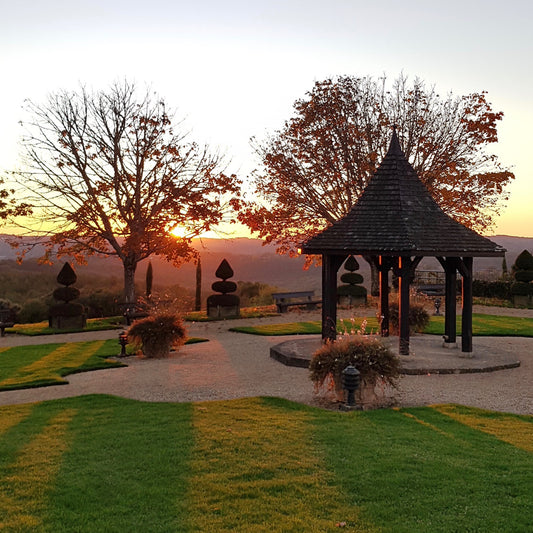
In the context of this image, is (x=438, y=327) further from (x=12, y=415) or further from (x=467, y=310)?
(x=12, y=415)

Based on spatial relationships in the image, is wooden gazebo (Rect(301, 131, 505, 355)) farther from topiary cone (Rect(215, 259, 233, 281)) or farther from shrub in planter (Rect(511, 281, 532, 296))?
shrub in planter (Rect(511, 281, 532, 296))

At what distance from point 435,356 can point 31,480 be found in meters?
10.4

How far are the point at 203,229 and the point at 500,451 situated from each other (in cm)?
1950

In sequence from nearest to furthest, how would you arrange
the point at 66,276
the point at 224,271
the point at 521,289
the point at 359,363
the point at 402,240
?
the point at 359,363
the point at 402,240
the point at 66,276
the point at 224,271
the point at 521,289

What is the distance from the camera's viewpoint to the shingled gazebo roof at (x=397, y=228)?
531 inches

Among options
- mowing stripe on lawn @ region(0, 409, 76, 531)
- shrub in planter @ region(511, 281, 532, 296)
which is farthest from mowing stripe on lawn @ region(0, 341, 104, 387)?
shrub in planter @ region(511, 281, 532, 296)

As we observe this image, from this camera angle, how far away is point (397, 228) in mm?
13828

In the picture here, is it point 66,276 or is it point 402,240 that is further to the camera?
point 66,276

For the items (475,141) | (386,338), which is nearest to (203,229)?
(386,338)

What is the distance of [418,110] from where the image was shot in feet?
93.4

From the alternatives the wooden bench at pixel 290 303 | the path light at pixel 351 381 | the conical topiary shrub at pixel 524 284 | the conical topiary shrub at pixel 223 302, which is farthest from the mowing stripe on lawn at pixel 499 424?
the conical topiary shrub at pixel 524 284

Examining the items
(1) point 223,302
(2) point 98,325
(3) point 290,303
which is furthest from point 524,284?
(2) point 98,325

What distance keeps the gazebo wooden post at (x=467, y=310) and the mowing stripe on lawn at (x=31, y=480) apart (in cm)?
1020

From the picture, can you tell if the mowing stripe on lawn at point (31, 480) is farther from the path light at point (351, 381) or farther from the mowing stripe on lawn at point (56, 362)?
the path light at point (351, 381)
